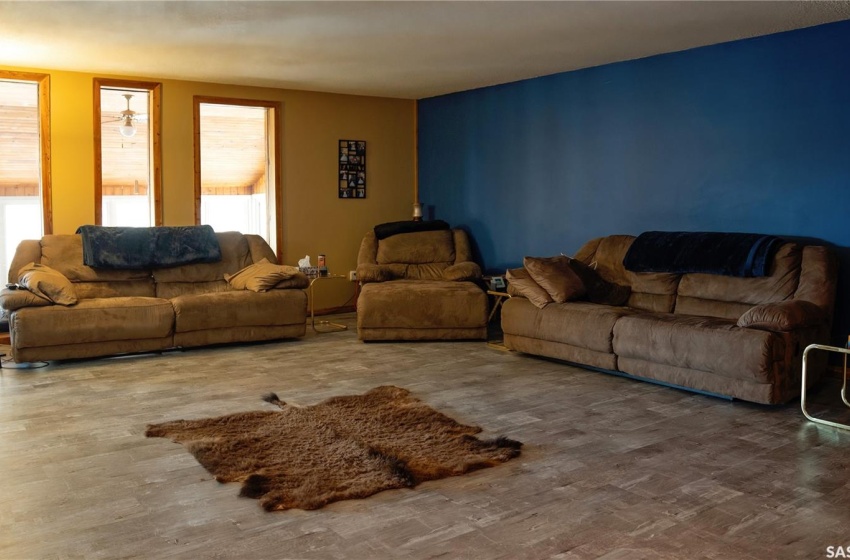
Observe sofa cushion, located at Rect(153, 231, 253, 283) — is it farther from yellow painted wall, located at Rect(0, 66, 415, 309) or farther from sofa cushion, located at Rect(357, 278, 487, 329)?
sofa cushion, located at Rect(357, 278, 487, 329)

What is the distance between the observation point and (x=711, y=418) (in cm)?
443

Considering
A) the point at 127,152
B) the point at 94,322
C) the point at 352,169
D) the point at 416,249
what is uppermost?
the point at 127,152

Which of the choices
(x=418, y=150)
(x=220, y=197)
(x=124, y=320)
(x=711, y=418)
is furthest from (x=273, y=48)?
(x=220, y=197)

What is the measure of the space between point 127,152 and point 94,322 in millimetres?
4507

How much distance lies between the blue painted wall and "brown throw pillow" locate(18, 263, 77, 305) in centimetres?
409

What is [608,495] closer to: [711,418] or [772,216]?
[711,418]

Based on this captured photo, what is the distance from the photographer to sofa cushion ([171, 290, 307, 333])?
6.28 m

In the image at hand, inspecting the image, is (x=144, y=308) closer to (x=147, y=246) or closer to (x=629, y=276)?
(x=147, y=246)

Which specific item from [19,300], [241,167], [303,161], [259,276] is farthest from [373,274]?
[241,167]

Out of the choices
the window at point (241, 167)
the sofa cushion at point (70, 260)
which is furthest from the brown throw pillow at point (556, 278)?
the sofa cushion at point (70, 260)

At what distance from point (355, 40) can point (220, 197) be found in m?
5.53

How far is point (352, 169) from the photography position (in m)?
8.62

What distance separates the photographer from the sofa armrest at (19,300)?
5.72m

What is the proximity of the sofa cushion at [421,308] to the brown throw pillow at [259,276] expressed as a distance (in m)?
0.73
